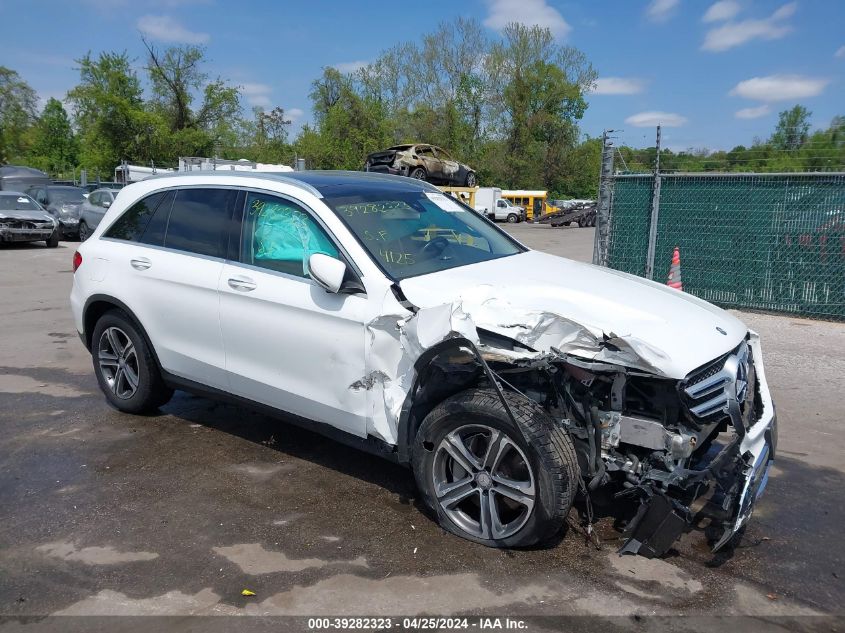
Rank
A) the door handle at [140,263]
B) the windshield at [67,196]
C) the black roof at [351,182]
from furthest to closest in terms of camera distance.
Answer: the windshield at [67,196], the door handle at [140,263], the black roof at [351,182]

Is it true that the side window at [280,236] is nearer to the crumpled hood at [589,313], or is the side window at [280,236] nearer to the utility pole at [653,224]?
the crumpled hood at [589,313]

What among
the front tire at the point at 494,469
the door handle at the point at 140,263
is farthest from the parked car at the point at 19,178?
the front tire at the point at 494,469

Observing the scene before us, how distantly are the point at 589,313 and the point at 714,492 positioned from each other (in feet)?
3.37

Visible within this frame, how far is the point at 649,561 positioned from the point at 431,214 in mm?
2496

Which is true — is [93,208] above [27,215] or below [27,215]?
above

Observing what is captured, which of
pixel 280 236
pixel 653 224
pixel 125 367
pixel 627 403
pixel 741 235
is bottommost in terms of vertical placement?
pixel 125 367

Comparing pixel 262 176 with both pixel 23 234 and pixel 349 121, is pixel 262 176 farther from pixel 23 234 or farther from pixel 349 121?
pixel 349 121

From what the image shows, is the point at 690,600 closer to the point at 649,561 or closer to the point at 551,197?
the point at 649,561

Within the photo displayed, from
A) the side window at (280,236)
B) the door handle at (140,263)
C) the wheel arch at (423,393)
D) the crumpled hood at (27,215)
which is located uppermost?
the crumpled hood at (27,215)

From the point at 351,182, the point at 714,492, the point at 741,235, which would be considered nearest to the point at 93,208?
the point at 741,235

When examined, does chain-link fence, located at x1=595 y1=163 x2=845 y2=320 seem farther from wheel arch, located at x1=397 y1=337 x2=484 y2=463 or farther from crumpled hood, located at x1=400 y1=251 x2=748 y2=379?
wheel arch, located at x1=397 y1=337 x2=484 y2=463

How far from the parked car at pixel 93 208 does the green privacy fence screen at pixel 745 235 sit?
47.9ft

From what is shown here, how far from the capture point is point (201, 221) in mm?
4766

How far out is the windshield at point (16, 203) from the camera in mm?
18203
